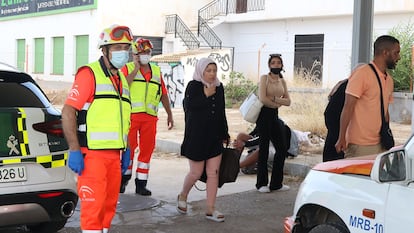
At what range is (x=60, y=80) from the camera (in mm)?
36344

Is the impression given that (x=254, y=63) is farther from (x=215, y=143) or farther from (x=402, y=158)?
(x=402, y=158)

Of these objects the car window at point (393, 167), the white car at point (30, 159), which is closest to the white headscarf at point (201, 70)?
the white car at point (30, 159)

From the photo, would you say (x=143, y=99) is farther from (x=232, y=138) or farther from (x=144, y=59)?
(x=232, y=138)

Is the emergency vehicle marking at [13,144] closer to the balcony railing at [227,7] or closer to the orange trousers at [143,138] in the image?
the orange trousers at [143,138]

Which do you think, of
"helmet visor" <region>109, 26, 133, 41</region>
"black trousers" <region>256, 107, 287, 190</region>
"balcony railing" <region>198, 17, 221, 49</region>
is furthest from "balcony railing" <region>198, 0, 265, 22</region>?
"helmet visor" <region>109, 26, 133, 41</region>

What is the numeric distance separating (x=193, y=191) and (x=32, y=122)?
11.5 feet

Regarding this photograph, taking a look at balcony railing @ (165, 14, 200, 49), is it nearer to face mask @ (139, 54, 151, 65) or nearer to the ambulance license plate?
face mask @ (139, 54, 151, 65)

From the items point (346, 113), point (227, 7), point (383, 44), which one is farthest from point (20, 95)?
point (227, 7)

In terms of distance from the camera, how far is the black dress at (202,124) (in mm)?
6453

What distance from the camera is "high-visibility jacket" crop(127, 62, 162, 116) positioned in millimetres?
7311

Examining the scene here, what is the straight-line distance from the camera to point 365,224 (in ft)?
11.6

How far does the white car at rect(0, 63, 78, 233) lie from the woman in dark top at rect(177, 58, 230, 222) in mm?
1577

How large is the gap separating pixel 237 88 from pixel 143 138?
16891mm

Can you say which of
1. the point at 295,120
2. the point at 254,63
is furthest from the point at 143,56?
the point at 254,63
